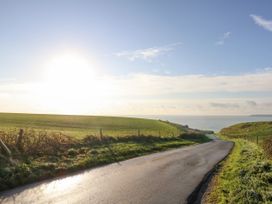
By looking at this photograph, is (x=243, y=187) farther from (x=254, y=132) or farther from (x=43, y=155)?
(x=254, y=132)

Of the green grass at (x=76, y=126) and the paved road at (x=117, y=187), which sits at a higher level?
the green grass at (x=76, y=126)

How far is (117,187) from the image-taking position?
14.0 meters

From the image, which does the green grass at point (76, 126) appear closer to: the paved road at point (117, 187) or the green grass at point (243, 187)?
the paved road at point (117, 187)

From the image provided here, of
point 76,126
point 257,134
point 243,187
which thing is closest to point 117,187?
point 243,187

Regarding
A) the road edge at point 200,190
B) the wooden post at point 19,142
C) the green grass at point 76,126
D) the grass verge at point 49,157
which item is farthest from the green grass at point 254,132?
the wooden post at point 19,142

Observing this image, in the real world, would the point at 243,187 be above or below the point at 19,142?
below

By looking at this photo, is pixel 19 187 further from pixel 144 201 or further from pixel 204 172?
pixel 204 172

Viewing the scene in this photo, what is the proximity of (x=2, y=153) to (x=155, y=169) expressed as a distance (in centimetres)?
865

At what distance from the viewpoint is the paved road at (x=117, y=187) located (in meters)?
11.9

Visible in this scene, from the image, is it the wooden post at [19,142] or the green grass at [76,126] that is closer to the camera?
the wooden post at [19,142]

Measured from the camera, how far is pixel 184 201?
1224 centimetres


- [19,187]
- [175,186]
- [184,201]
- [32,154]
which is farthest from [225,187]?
[32,154]

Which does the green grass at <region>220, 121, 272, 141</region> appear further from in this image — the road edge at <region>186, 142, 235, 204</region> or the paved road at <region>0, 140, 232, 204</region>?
the paved road at <region>0, 140, 232, 204</region>

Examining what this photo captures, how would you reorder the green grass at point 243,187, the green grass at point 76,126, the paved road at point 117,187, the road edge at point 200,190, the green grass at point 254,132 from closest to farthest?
the paved road at point 117,187
the green grass at point 243,187
the road edge at point 200,190
the green grass at point 76,126
the green grass at point 254,132
